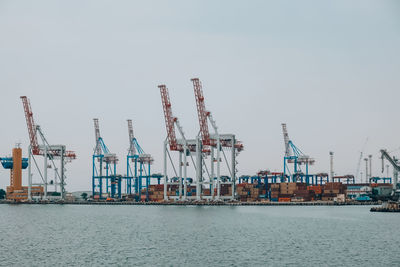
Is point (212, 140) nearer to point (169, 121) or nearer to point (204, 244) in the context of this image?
point (169, 121)

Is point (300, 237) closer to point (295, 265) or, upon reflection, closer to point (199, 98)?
point (295, 265)

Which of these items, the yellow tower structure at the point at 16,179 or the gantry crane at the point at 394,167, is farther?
the yellow tower structure at the point at 16,179

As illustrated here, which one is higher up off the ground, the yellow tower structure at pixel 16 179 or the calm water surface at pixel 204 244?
the yellow tower structure at pixel 16 179

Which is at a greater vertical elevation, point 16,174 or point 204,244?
point 16,174

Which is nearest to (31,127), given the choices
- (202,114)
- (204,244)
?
(202,114)

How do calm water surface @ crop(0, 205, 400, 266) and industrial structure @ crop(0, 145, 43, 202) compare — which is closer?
calm water surface @ crop(0, 205, 400, 266)

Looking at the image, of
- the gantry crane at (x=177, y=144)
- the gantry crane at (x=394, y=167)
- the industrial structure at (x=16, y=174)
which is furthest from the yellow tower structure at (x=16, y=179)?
the gantry crane at (x=394, y=167)

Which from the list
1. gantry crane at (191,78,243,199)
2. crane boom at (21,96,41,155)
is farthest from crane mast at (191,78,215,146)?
crane boom at (21,96,41,155)

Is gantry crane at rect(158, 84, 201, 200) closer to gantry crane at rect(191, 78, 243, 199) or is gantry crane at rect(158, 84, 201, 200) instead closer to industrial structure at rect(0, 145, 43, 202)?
gantry crane at rect(191, 78, 243, 199)

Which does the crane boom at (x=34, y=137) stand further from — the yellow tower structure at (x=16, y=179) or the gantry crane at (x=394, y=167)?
the gantry crane at (x=394, y=167)

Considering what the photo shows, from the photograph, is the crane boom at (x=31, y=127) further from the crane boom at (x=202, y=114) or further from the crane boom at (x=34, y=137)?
the crane boom at (x=202, y=114)

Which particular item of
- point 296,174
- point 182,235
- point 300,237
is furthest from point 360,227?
point 296,174

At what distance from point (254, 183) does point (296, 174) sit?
19444mm

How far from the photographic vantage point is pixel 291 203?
6403 inches
